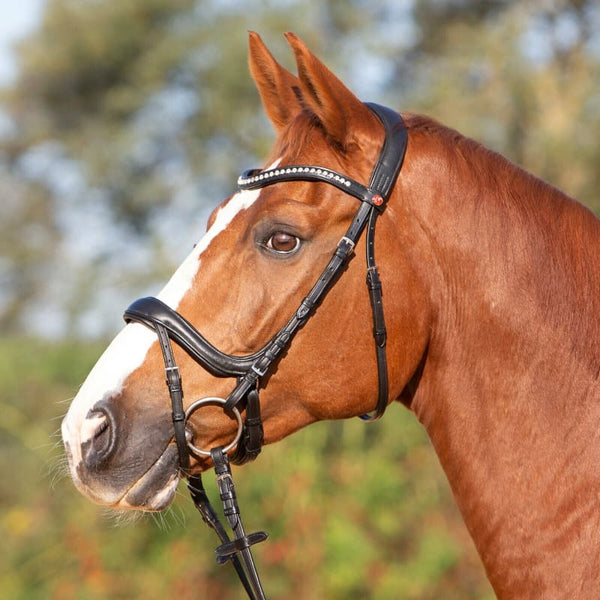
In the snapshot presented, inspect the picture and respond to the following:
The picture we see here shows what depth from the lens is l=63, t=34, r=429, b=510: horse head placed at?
2.63 metres

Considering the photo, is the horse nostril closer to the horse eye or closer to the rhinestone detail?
the horse eye

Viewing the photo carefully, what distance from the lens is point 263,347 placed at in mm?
2709

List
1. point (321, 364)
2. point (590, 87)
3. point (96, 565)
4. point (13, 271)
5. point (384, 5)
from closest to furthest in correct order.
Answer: point (321, 364), point (96, 565), point (590, 87), point (384, 5), point (13, 271)

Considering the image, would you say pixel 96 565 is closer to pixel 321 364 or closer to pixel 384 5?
pixel 321 364

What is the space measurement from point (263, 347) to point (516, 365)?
2.71ft

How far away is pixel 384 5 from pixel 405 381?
1770 centimetres

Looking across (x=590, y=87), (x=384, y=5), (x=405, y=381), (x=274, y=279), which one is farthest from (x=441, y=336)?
(x=384, y=5)

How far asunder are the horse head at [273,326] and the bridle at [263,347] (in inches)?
1.1

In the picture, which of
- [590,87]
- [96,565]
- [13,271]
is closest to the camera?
[96,565]

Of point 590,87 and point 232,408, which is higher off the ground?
point 590,87

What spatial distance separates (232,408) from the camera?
2.71 metres

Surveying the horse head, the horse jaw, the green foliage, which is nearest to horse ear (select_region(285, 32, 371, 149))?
the horse head

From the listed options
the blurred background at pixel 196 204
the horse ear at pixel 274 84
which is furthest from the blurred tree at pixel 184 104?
the horse ear at pixel 274 84

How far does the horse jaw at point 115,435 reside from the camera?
2604 mm
